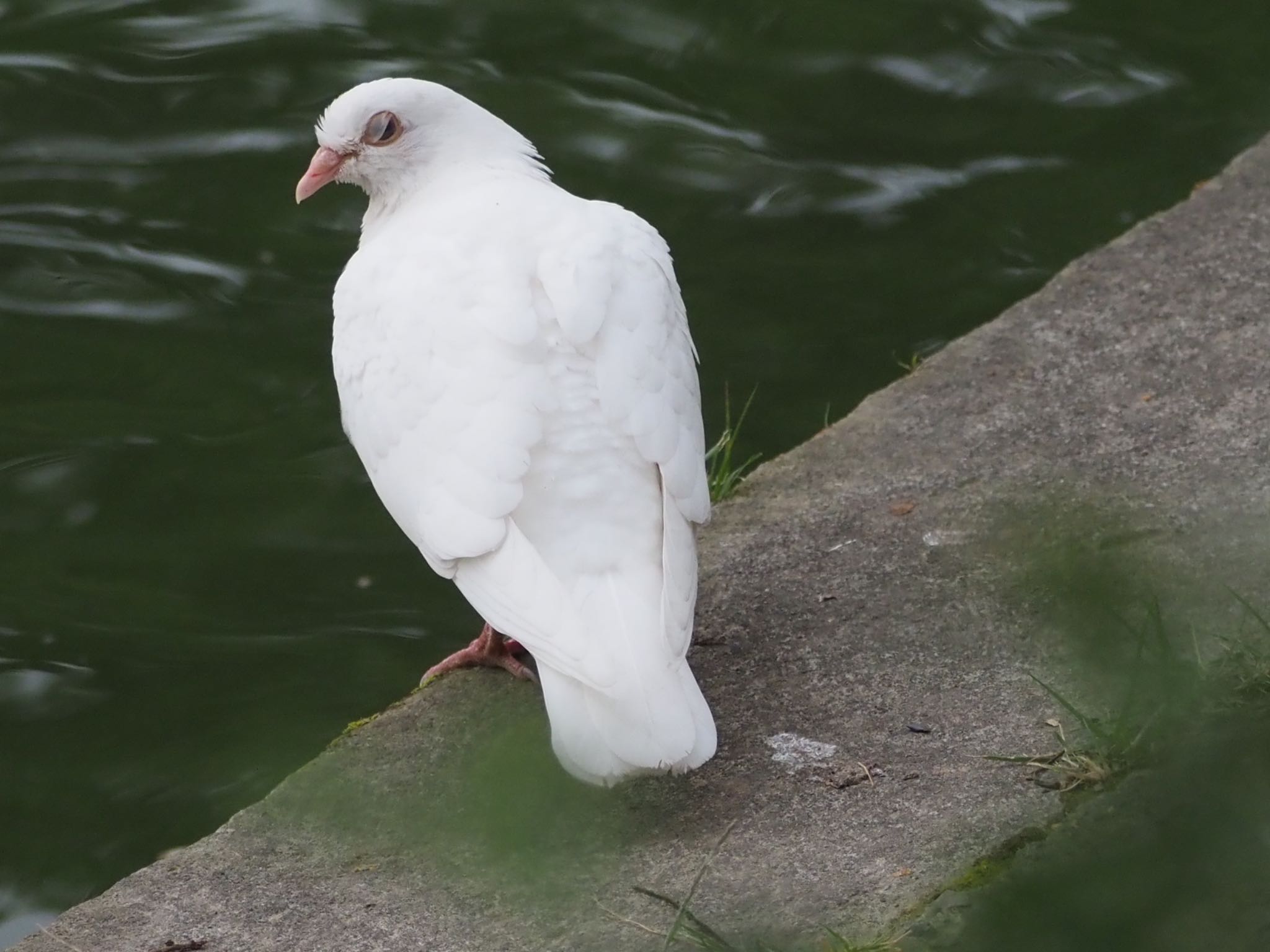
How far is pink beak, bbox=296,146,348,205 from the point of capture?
189 inches

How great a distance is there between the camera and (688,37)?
29.0 feet

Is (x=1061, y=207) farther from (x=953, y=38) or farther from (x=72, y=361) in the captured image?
(x=72, y=361)

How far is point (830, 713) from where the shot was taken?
3885 millimetres

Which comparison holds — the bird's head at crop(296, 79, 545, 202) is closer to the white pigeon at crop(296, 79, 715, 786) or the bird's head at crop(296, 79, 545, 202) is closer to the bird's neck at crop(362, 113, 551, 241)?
the bird's neck at crop(362, 113, 551, 241)

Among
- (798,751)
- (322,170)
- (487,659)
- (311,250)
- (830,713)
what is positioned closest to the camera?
(798,751)

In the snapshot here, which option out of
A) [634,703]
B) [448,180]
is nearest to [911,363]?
[448,180]

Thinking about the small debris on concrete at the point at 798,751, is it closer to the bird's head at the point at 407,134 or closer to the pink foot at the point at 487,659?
the pink foot at the point at 487,659

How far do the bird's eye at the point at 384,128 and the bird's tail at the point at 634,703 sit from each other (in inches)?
70.1

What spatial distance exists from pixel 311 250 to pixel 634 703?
4.75m

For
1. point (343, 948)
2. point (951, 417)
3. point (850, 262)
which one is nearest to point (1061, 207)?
point (850, 262)

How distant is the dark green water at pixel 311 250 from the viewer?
5688 mm

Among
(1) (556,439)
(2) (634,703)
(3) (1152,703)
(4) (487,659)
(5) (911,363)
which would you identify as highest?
(3) (1152,703)

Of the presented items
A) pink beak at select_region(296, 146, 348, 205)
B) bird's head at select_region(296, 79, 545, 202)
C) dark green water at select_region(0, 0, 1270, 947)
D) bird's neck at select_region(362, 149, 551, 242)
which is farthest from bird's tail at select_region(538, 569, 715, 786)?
dark green water at select_region(0, 0, 1270, 947)

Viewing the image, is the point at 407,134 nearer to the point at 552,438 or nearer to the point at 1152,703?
the point at 552,438
